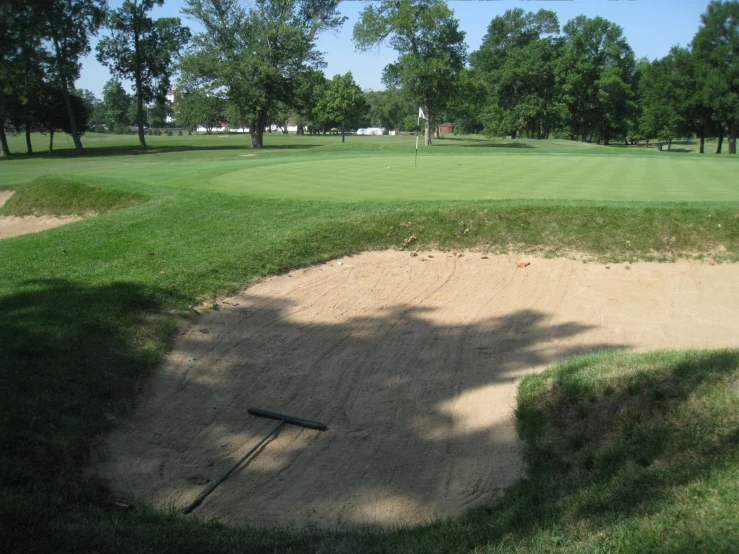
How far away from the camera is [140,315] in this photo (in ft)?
24.9

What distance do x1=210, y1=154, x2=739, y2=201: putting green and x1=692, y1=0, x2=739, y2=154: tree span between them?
42.8 m

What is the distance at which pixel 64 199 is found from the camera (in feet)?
54.9

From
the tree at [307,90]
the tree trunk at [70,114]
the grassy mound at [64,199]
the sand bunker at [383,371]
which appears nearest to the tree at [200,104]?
the tree at [307,90]

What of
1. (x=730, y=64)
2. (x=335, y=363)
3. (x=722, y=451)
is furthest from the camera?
(x=730, y=64)

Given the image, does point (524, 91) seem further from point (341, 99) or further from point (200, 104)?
point (200, 104)

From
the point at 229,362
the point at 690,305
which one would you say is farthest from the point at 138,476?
the point at 690,305

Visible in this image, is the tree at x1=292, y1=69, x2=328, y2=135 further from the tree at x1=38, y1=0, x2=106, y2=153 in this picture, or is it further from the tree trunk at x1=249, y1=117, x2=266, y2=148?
the tree at x1=38, y1=0, x2=106, y2=153

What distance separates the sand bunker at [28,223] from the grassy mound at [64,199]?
233mm

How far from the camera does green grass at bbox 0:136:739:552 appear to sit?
367 cm

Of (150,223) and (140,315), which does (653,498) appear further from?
(150,223)

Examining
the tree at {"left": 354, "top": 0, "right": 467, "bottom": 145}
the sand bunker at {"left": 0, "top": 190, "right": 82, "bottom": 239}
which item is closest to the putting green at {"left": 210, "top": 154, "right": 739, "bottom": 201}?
the sand bunker at {"left": 0, "top": 190, "right": 82, "bottom": 239}

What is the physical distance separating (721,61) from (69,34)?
2291 inches

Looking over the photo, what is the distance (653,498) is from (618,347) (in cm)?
426

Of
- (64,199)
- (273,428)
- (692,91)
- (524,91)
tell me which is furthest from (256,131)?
(273,428)
